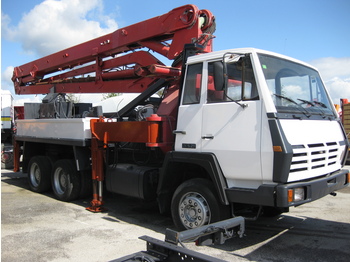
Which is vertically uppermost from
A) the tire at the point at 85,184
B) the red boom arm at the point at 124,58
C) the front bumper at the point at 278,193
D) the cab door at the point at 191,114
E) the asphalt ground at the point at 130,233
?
the red boom arm at the point at 124,58

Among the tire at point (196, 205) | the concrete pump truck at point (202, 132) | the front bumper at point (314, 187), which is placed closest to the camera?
the front bumper at point (314, 187)

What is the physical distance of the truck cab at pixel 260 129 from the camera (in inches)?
162

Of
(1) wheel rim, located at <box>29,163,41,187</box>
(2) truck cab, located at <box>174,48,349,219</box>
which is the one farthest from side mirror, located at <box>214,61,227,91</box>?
(1) wheel rim, located at <box>29,163,41,187</box>

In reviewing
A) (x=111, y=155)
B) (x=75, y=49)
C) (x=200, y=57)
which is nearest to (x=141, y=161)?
(x=111, y=155)

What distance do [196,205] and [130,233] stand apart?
1.22 m

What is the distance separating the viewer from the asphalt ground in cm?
440

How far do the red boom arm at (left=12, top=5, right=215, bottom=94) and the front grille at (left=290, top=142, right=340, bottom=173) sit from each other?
256 cm

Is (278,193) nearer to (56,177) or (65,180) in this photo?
(65,180)

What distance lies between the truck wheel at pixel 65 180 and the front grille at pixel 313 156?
485cm

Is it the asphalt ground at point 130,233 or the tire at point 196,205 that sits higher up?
the tire at point 196,205

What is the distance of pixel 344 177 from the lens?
16.8 feet

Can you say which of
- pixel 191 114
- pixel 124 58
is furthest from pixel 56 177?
pixel 191 114

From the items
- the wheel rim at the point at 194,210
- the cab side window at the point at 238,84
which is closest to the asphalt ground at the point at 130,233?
the wheel rim at the point at 194,210

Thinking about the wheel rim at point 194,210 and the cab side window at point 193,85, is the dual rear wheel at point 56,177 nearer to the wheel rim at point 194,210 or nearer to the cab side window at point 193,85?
the wheel rim at point 194,210
